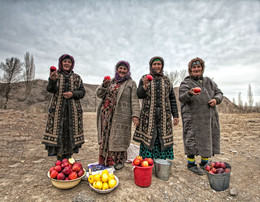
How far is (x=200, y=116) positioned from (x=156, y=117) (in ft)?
2.58

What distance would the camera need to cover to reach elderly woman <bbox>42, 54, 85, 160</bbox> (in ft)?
8.65

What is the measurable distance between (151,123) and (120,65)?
1.22 metres

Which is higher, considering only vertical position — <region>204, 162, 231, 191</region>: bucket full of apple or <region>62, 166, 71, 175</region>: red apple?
<region>62, 166, 71, 175</region>: red apple

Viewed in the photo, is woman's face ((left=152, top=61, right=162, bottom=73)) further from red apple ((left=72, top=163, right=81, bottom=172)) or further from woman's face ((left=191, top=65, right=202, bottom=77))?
red apple ((left=72, top=163, right=81, bottom=172))

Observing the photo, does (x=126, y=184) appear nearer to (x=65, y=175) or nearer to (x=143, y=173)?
(x=143, y=173)

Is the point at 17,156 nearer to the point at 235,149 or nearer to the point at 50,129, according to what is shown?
the point at 50,129

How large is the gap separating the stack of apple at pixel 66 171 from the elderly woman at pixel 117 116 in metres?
0.64

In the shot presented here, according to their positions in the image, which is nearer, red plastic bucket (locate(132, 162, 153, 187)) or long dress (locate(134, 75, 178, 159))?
red plastic bucket (locate(132, 162, 153, 187))

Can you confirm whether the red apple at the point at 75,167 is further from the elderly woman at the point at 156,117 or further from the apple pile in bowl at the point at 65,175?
the elderly woman at the point at 156,117

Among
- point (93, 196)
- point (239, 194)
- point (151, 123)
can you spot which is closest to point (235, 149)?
point (239, 194)

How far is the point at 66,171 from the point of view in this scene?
2109 millimetres

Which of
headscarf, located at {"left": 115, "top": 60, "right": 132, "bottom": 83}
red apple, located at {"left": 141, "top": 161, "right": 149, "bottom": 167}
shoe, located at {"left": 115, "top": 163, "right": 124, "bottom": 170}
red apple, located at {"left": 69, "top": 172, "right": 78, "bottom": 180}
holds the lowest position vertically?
shoe, located at {"left": 115, "top": 163, "right": 124, "bottom": 170}

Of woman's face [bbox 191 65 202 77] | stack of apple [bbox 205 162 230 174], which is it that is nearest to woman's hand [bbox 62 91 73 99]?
woman's face [bbox 191 65 202 77]

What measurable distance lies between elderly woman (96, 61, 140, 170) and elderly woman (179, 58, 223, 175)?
95 cm
